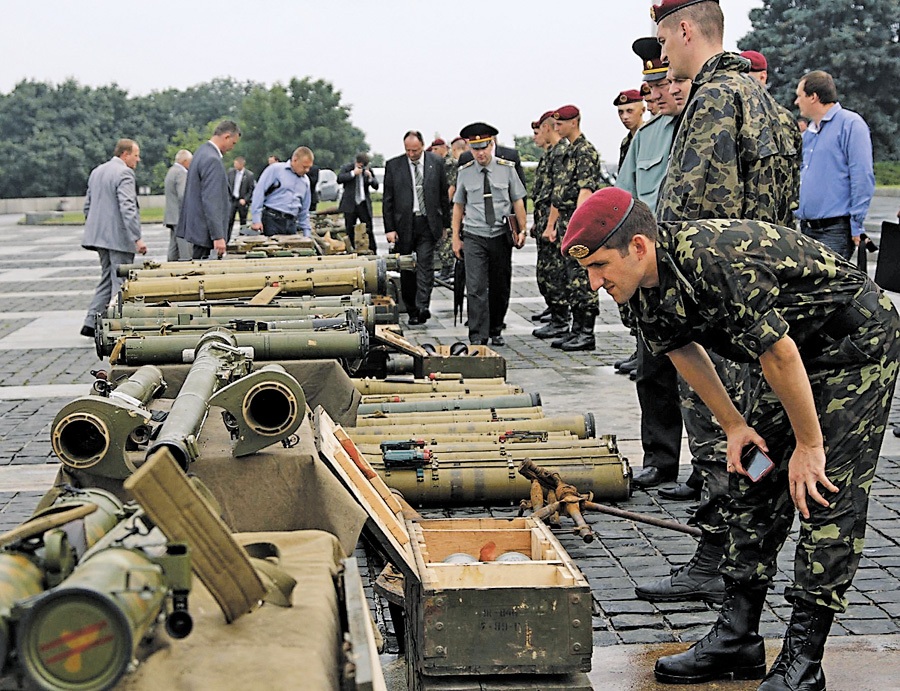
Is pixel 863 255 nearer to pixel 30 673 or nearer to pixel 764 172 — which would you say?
pixel 764 172

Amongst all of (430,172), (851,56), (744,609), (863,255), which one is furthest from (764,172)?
(851,56)

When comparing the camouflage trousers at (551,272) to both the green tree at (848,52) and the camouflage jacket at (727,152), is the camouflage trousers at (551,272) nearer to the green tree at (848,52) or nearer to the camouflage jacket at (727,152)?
the camouflage jacket at (727,152)

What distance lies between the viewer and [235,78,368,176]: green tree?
275 ft

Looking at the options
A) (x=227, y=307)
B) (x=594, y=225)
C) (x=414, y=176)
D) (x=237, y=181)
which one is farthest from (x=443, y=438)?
(x=237, y=181)

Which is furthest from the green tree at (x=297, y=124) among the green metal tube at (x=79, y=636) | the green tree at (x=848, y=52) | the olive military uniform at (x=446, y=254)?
the green metal tube at (x=79, y=636)

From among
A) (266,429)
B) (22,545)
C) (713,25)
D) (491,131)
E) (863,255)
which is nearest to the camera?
(22,545)

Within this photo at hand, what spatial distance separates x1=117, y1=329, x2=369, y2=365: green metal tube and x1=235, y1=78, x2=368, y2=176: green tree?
7696 centimetres

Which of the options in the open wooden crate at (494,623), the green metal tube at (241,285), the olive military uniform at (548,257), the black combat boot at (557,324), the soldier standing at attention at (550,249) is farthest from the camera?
the black combat boot at (557,324)

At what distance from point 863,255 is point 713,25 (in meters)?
5.54

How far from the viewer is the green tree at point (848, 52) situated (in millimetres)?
36625

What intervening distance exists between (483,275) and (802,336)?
24.4 ft

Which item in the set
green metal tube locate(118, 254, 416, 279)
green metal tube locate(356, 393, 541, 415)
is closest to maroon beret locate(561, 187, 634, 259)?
green metal tube locate(356, 393, 541, 415)

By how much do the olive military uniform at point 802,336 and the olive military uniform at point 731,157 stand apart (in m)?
0.77

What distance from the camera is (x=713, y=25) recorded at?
15.3 feet
